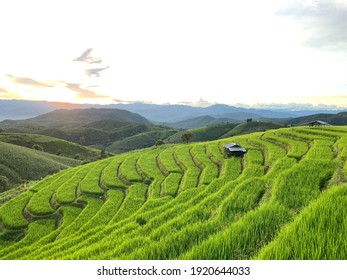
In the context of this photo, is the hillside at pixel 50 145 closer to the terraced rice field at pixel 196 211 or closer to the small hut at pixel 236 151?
the terraced rice field at pixel 196 211

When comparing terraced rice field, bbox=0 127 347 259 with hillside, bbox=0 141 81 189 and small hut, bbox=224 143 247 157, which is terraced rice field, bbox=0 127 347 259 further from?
hillside, bbox=0 141 81 189

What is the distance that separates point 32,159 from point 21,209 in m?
72.3

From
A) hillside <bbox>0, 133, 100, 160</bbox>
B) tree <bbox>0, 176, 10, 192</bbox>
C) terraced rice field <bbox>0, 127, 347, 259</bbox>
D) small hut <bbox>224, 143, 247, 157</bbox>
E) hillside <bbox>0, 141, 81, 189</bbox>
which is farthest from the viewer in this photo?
hillside <bbox>0, 133, 100, 160</bbox>

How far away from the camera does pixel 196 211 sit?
13508 mm

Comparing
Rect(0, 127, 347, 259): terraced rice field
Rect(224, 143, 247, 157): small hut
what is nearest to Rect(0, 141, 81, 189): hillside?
Rect(0, 127, 347, 259): terraced rice field

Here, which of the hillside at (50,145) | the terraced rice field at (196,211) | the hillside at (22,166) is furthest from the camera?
the hillside at (50,145)

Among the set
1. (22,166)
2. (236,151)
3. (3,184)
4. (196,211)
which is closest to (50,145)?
(22,166)

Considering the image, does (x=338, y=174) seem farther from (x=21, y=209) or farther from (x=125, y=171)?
(x=21, y=209)

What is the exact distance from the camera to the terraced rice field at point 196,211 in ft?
24.7

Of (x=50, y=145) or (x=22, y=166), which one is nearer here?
(x=22, y=166)

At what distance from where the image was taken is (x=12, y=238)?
26.2 m

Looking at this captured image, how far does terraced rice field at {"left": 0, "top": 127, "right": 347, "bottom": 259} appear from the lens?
24.7 ft

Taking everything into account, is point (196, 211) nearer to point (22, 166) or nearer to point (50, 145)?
point (22, 166)

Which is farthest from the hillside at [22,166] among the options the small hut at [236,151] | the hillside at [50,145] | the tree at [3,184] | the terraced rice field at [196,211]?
the small hut at [236,151]
